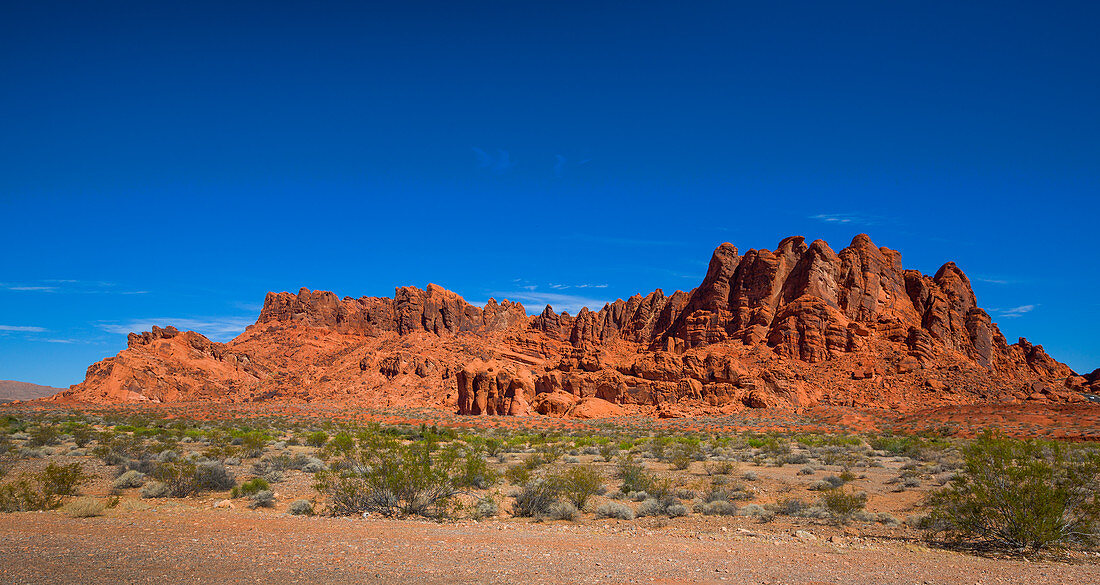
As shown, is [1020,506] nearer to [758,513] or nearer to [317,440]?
[758,513]

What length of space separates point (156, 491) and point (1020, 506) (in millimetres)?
17029

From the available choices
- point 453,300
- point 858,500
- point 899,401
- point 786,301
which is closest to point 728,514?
point 858,500

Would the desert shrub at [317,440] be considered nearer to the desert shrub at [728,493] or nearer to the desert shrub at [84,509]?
the desert shrub at [84,509]

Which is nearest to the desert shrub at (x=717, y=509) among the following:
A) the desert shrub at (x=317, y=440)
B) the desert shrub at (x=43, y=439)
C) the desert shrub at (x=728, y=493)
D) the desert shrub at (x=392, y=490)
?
the desert shrub at (x=728, y=493)

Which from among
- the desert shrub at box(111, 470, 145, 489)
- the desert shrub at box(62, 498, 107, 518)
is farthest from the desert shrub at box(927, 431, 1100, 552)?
the desert shrub at box(111, 470, 145, 489)

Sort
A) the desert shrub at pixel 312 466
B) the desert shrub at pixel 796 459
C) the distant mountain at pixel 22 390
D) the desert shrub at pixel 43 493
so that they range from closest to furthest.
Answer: the desert shrub at pixel 43 493
the desert shrub at pixel 312 466
the desert shrub at pixel 796 459
the distant mountain at pixel 22 390

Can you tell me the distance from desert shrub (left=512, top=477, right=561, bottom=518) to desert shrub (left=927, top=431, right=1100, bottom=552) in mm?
7186

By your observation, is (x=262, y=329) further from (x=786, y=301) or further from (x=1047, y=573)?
(x=1047, y=573)

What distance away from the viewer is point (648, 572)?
729cm

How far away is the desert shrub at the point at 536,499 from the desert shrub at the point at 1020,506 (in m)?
7.19

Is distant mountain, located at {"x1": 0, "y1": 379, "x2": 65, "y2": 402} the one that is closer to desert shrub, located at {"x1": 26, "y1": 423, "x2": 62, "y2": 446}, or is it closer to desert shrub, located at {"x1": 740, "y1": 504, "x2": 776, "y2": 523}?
desert shrub, located at {"x1": 26, "y1": 423, "x2": 62, "y2": 446}

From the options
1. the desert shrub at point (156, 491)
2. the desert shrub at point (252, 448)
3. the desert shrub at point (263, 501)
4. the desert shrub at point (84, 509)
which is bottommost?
the desert shrub at point (263, 501)

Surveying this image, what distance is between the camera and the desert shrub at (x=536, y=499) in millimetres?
12102

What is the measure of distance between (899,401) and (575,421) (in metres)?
31.1
